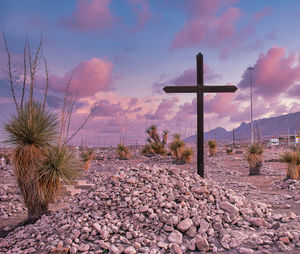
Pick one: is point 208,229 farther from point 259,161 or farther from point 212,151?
point 212,151

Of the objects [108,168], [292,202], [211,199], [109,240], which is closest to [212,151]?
[108,168]

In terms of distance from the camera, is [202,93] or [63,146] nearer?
[63,146]

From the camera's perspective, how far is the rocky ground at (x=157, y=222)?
5219 millimetres

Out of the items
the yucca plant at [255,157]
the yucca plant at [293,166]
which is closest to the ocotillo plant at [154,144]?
the yucca plant at [255,157]

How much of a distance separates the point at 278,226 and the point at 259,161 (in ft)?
36.5

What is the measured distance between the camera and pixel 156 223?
18.7 feet

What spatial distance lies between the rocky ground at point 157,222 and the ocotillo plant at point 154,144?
22.4 meters

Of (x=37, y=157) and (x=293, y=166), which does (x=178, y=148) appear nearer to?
(x=293, y=166)

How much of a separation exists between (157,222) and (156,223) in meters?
0.05

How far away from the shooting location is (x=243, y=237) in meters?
5.54

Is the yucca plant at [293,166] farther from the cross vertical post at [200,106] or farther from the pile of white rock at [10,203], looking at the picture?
the pile of white rock at [10,203]

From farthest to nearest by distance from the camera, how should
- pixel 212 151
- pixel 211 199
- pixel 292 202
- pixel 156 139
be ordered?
1. pixel 156 139
2. pixel 212 151
3. pixel 292 202
4. pixel 211 199

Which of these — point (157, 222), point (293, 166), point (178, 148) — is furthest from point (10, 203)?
point (178, 148)

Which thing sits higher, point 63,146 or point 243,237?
point 63,146
